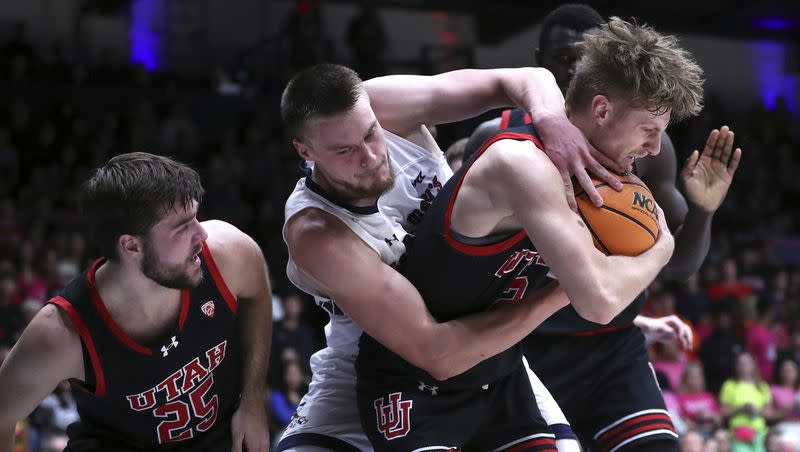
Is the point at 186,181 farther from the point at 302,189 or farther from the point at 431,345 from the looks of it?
the point at 431,345

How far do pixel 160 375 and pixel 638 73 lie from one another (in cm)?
182

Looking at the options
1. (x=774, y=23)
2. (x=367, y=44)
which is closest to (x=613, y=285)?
(x=367, y=44)

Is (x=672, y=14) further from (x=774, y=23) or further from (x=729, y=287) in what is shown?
(x=729, y=287)

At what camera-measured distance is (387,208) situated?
10.3 feet

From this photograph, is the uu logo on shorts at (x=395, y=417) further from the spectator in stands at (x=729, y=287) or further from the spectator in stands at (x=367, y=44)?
the spectator in stands at (x=367, y=44)

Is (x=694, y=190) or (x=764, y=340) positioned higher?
(x=694, y=190)

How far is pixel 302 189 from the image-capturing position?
3.05 m

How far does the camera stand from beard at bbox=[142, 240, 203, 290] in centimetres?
306

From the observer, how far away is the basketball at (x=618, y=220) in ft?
8.95

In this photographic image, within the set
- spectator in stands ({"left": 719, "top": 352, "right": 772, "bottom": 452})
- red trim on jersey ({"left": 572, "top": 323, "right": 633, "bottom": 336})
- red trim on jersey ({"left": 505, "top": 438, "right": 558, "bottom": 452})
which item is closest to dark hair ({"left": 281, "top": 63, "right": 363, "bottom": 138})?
red trim on jersey ({"left": 505, "top": 438, "right": 558, "bottom": 452})

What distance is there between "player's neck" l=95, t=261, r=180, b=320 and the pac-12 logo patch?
0.50ft

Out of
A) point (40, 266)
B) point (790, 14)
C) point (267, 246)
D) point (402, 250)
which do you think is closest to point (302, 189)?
point (402, 250)

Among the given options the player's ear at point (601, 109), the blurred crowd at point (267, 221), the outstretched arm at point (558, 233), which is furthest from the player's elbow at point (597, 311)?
the blurred crowd at point (267, 221)

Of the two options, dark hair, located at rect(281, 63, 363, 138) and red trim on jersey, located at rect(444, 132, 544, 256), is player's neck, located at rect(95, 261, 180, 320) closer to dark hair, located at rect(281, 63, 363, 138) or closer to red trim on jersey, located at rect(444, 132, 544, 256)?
dark hair, located at rect(281, 63, 363, 138)
